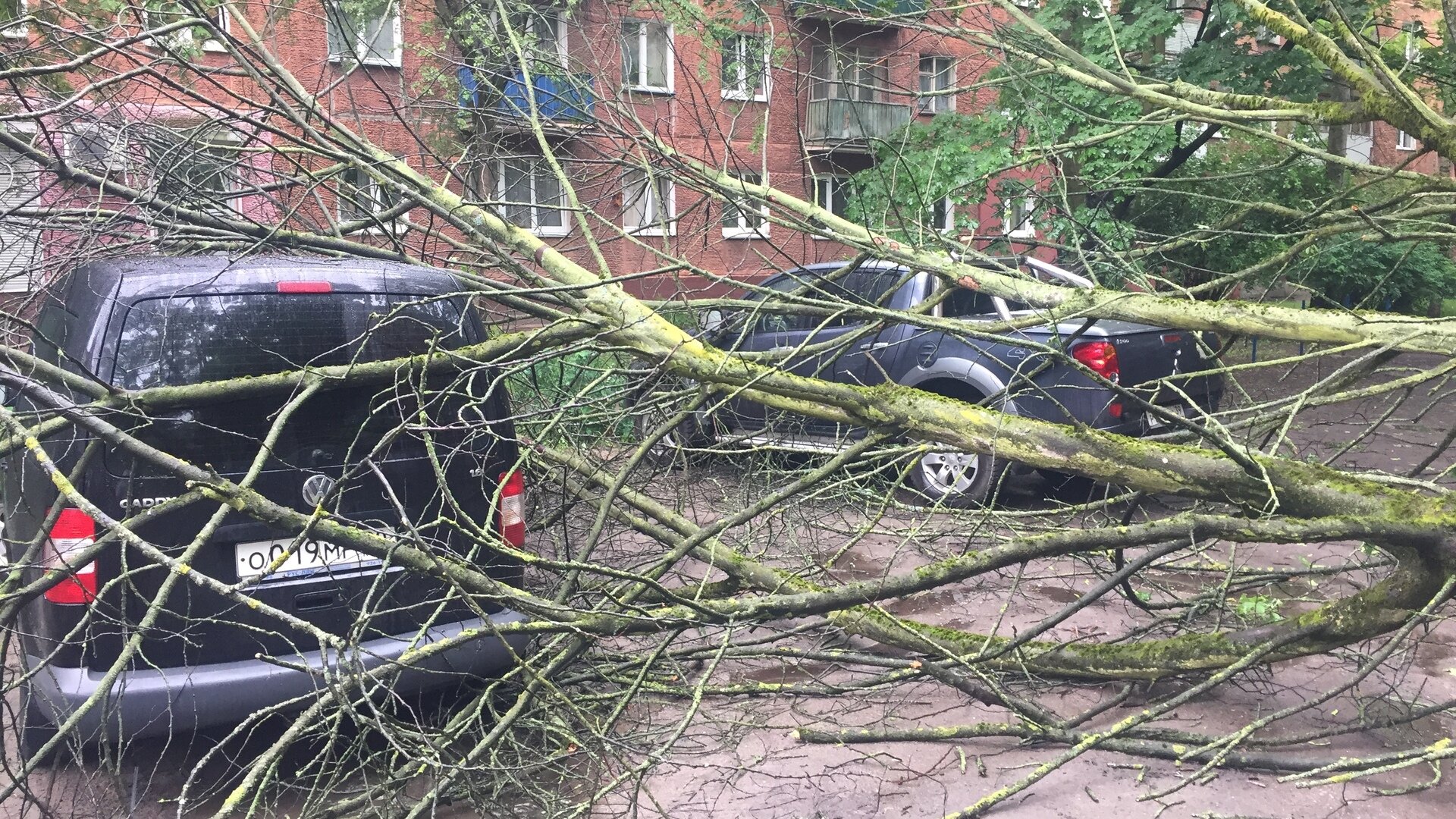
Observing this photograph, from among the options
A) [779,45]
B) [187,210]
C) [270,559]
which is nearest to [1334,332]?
[779,45]

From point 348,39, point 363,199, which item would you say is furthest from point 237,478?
point 348,39

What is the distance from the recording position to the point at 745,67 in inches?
243

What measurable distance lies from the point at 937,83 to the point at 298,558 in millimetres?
9211

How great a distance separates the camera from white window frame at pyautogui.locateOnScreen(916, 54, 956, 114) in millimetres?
6402

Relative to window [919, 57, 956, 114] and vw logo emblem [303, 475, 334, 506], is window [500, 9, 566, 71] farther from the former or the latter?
vw logo emblem [303, 475, 334, 506]

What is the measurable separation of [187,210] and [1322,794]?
182 inches

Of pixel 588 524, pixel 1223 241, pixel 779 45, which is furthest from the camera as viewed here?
pixel 1223 241

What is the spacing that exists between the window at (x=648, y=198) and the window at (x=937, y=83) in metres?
1.40

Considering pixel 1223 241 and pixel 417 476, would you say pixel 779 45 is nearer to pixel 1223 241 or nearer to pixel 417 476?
pixel 417 476

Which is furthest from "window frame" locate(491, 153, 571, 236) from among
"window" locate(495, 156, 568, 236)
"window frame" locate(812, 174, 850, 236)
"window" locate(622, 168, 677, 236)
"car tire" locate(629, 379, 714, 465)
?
"window frame" locate(812, 174, 850, 236)

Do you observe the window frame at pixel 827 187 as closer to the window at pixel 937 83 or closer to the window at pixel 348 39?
the window at pixel 937 83

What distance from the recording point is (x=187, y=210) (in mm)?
4516

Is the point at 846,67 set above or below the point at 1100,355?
above

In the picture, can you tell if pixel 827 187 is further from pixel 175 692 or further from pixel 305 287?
pixel 175 692
